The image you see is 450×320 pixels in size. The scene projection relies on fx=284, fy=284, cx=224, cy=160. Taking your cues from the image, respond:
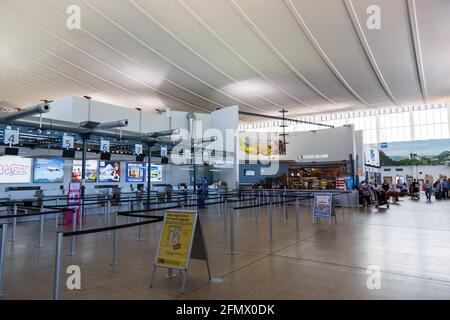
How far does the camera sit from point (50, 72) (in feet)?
46.2

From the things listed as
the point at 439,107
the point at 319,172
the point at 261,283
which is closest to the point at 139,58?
the point at 261,283

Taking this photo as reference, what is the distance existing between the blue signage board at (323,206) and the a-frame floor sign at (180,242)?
5489mm

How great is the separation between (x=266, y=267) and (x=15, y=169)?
856 centimetres

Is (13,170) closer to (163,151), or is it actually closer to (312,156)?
(163,151)

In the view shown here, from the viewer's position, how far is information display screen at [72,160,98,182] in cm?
1037

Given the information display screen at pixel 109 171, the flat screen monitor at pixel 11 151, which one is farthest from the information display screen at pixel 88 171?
the flat screen monitor at pixel 11 151

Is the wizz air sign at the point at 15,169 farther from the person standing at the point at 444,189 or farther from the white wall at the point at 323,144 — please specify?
the person standing at the point at 444,189

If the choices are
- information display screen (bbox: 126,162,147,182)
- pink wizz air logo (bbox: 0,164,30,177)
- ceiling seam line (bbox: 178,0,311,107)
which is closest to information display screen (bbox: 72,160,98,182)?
information display screen (bbox: 126,162,147,182)

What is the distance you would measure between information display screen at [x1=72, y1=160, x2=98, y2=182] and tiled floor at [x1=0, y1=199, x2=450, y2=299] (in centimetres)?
384

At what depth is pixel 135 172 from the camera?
480 inches

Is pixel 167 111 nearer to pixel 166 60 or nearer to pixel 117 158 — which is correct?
pixel 166 60

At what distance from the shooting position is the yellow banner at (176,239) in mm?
3314

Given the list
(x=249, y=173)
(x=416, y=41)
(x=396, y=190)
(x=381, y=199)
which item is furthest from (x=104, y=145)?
(x=396, y=190)

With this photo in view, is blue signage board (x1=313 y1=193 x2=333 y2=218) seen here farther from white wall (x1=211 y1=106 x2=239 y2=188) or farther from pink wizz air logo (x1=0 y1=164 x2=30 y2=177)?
pink wizz air logo (x1=0 y1=164 x2=30 y2=177)
